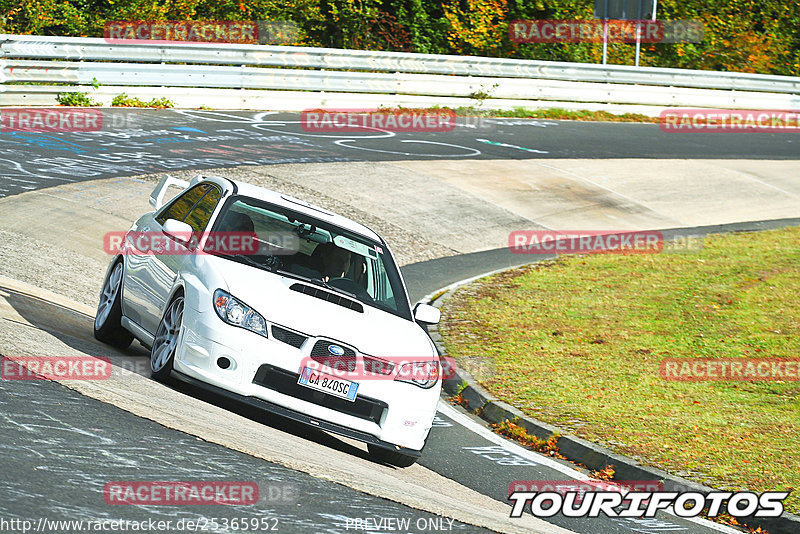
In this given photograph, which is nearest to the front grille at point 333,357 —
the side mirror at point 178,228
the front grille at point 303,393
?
the front grille at point 303,393

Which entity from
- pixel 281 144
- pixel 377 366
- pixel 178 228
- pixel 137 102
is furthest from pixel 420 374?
pixel 137 102

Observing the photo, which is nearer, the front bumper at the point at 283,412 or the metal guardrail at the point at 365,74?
the front bumper at the point at 283,412

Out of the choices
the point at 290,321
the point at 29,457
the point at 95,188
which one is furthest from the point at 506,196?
the point at 29,457

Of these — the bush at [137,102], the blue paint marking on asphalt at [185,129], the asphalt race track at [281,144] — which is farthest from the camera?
the bush at [137,102]

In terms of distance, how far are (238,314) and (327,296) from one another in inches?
32.0

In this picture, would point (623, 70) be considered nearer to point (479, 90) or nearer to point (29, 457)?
point (479, 90)

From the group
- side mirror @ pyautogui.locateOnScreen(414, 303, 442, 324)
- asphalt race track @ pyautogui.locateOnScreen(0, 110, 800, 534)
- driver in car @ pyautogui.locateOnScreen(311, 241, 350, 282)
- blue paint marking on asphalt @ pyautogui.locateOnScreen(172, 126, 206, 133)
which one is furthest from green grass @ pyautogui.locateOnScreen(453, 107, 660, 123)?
side mirror @ pyautogui.locateOnScreen(414, 303, 442, 324)

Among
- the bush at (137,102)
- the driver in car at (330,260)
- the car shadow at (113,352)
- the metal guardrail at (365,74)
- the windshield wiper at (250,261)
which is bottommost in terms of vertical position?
the car shadow at (113,352)

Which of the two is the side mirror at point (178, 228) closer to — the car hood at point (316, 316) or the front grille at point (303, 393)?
the car hood at point (316, 316)

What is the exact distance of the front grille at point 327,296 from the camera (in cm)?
762

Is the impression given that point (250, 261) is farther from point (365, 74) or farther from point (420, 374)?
point (365, 74)

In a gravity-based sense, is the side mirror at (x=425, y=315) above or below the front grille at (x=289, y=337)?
below

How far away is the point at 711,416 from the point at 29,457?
6.02m

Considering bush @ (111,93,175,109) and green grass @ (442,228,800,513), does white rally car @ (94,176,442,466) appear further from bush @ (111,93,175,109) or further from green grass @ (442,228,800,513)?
bush @ (111,93,175,109)
